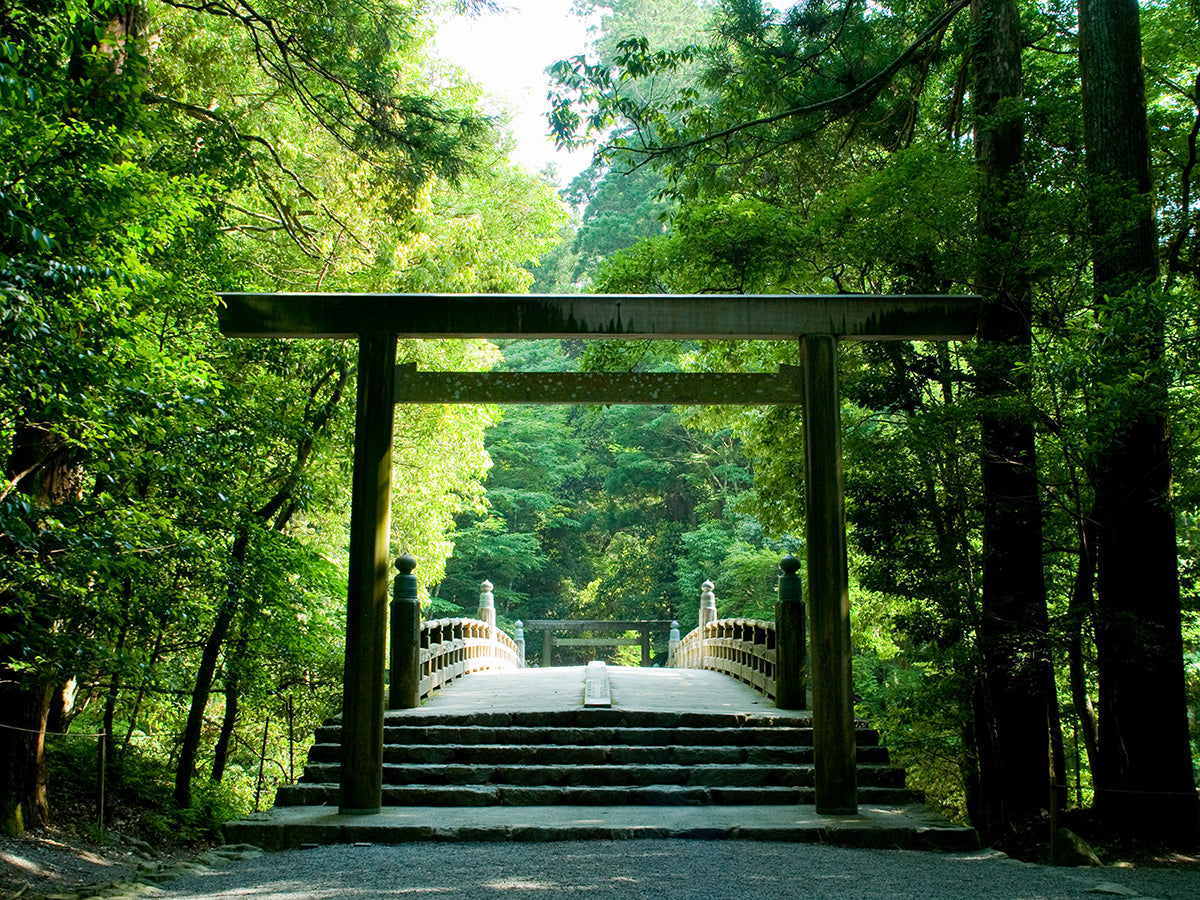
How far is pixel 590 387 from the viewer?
6.03 metres

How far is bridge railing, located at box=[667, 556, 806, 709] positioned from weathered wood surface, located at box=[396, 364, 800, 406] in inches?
108

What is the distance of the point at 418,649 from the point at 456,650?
308 centimetres

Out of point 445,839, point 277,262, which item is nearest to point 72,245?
point 445,839

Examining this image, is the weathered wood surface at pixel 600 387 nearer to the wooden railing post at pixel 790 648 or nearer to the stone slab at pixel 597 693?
the wooden railing post at pixel 790 648

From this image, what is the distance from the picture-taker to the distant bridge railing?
7.90 m

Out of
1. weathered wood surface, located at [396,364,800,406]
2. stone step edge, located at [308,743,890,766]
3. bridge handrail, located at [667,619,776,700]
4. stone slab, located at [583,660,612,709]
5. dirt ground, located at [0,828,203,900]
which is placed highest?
weathered wood surface, located at [396,364,800,406]

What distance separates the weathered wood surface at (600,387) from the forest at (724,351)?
1.44m

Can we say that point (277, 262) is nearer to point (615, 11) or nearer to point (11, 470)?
point (11, 470)

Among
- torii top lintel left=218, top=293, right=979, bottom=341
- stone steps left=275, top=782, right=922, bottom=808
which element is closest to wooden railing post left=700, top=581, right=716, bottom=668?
stone steps left=275, top=782, right=922, bottom=808

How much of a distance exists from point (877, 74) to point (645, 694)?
6422 millimetres

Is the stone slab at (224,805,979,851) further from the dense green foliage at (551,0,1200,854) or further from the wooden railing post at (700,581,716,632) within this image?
the wooden railing post at (700,581,716,632)

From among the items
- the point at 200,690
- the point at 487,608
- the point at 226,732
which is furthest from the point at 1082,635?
the point at 487,608

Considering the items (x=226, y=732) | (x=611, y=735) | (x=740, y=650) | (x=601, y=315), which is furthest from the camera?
(x=740, y=650)

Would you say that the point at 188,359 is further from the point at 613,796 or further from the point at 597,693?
the point at 597,693
